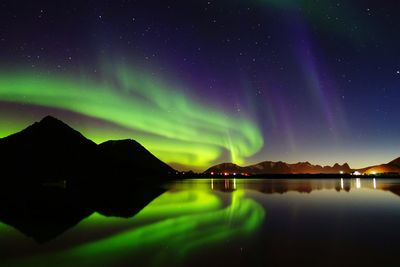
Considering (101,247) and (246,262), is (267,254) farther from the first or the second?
(101,247)

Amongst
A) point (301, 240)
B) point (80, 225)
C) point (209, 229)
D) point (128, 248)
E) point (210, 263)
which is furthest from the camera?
point (80, 225)

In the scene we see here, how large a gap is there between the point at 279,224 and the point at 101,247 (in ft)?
41.7

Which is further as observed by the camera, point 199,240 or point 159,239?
point 159,239

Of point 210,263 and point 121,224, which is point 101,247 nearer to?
point 210,263

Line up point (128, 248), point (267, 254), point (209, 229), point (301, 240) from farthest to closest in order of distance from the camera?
point (209, 229) → point (301, 240) → point (128, 248) → point (267, 254)

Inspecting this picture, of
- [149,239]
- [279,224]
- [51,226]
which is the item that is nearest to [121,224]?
[51,226]

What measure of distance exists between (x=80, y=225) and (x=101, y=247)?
8.10m

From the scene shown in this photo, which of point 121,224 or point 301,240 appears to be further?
point 121,224

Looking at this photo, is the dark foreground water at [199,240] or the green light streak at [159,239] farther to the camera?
the green light streak at [159,239]

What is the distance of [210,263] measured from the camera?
13.1 m

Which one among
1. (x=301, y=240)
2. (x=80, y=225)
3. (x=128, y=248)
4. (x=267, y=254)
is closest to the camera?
(x=267, y=254)

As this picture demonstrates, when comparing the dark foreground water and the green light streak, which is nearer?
the dark foreground water

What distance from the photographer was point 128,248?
16.3 m

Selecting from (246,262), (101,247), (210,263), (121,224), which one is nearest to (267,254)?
(246,262)
